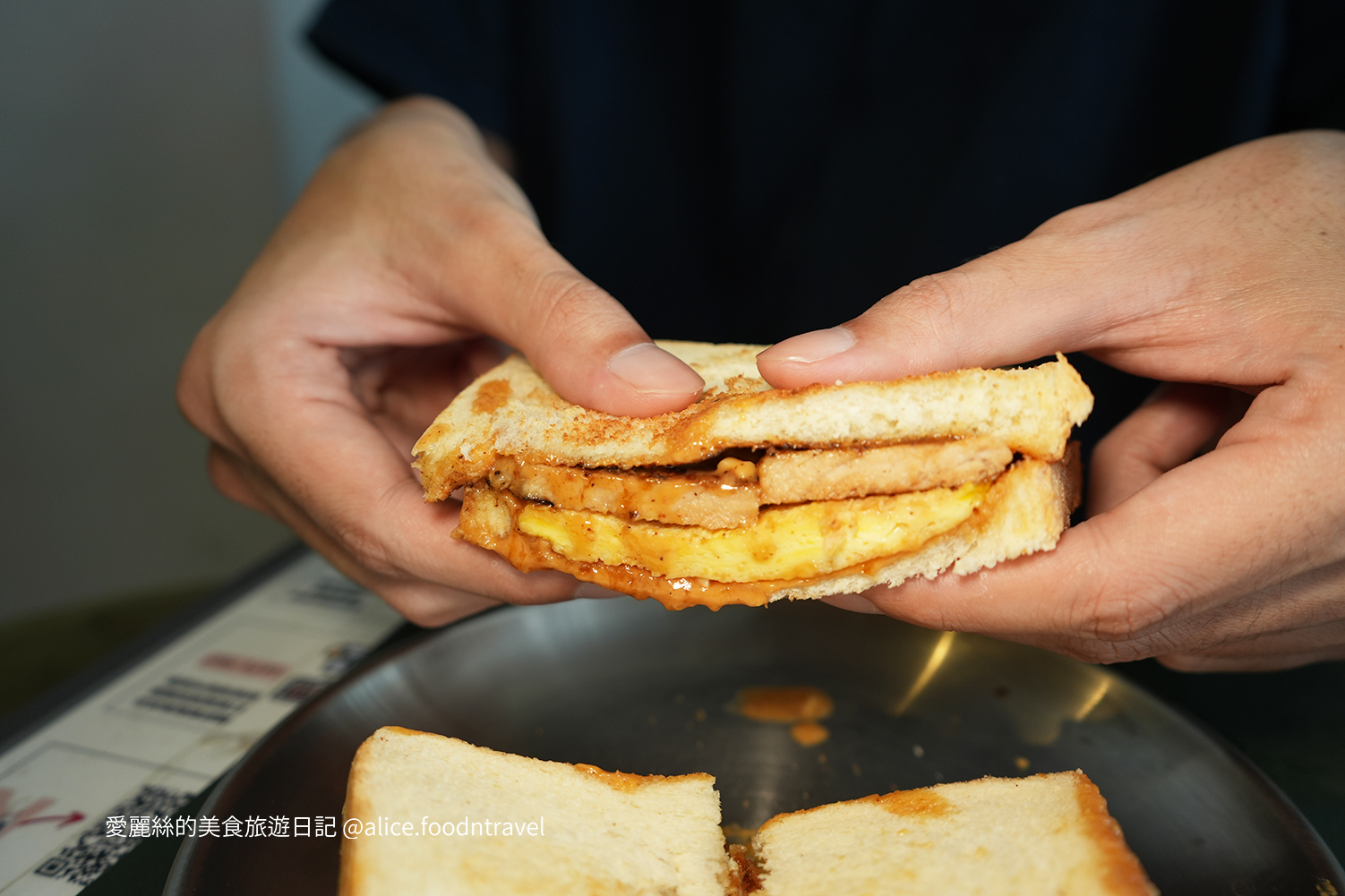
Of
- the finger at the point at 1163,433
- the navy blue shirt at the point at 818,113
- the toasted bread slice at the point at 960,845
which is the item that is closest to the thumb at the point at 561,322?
the toasted bread slice at the point at 960,845

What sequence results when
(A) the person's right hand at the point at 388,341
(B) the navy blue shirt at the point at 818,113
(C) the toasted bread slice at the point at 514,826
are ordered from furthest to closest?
(B) the navy blue shirt at the point at 818,113 → (A) the person's right hand at the point at 388,341 → (C) the toasted bread slice at the point at 514,826

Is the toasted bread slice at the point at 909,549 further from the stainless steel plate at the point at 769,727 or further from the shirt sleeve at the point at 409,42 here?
the shirt sleeve at the point at 409,42

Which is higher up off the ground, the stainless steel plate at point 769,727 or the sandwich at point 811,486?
the sandwich at point 811,486

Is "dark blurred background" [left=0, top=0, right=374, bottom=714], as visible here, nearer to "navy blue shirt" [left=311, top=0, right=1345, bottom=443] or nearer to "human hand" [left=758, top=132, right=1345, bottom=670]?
"navy blue shirt" [left=311, top=0, right=1345, bottom=443]

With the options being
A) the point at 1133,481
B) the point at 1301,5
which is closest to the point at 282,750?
the point at 1133,481

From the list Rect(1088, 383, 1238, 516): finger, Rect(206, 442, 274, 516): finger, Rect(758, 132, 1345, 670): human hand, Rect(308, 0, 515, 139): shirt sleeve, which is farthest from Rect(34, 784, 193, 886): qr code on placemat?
Rect(308, 0, 515, 139): shirt sleeve
